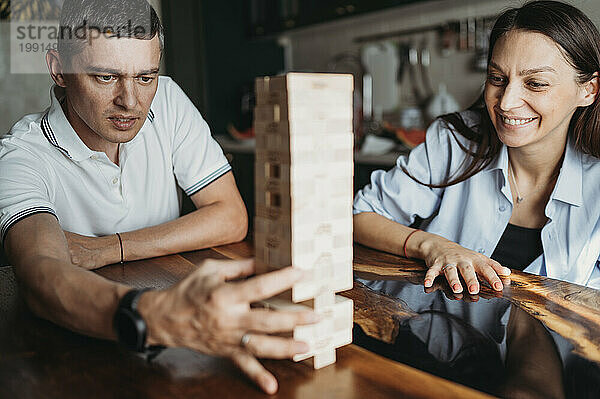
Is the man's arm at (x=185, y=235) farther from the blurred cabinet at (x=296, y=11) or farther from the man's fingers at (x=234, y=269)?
the blurred cabinet at (x=296, y=11)

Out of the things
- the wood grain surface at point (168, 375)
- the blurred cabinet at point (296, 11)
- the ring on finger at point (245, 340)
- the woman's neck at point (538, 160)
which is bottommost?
the wood grain surface at point (168, 375)

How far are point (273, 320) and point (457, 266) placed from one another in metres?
0.53

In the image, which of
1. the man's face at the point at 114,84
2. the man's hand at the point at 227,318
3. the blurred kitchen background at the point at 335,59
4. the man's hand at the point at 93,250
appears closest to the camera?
the man's hand at the point at 227,318

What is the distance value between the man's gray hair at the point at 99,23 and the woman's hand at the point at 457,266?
82 cm

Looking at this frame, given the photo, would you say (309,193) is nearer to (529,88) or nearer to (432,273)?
(432,273)

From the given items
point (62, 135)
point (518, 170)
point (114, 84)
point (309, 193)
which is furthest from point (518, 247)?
point (62, 135)

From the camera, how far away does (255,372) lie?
648mm

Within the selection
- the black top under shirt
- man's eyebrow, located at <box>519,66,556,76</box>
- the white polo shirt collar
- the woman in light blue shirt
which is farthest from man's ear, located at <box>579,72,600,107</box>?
the white polo shirt collar

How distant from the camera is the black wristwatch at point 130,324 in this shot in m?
0.66

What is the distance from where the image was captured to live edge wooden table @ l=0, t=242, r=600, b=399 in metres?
0.65

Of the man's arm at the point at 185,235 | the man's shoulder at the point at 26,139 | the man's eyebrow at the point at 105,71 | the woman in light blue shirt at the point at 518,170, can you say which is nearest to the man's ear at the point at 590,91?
the woman in light blue shirt at the point at 518,170

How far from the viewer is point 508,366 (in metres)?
0.71

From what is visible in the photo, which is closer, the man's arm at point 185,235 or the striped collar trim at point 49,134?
the man's arm at point 185,235

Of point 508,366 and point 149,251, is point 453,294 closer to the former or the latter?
point 508,366
